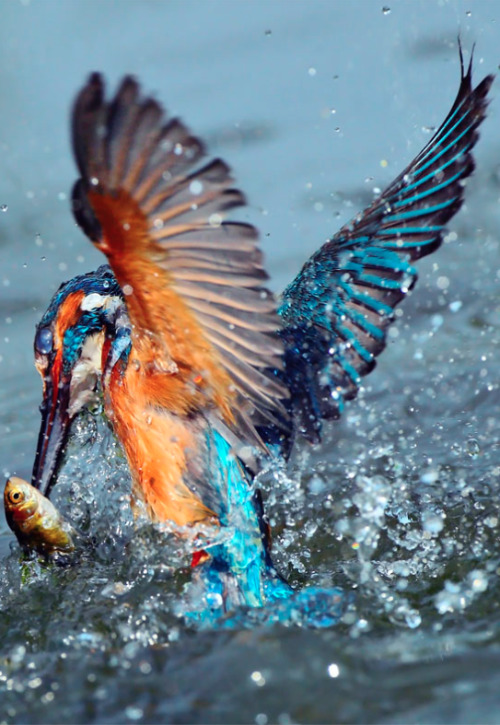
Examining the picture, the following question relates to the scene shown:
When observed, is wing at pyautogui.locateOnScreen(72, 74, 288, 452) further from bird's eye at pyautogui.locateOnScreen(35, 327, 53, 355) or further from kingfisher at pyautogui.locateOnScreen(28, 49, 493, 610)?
bird's eye at pyautogui.locateOnScreen(35, 327, 53, 355)

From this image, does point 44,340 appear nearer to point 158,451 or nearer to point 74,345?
point 74,345

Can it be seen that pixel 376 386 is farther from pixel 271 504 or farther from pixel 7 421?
pixel 7 421

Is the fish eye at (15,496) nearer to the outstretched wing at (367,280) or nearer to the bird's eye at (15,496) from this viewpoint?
the bird's eye at (15,496)

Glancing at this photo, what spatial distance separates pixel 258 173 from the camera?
6184mm

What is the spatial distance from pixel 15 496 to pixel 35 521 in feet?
0.51

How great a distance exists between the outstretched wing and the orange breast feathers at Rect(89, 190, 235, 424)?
1.80 ft

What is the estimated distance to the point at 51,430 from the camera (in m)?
3.60

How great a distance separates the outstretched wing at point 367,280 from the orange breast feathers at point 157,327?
55cm

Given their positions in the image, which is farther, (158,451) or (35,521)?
(35,521)

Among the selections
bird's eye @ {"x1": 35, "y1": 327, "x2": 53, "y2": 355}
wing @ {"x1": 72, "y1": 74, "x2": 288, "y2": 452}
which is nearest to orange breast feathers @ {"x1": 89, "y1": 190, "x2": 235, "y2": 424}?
wing @ {"x1": 72, "y1": 74, "x2": 288, "y2": 452}

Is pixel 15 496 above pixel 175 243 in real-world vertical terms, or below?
below

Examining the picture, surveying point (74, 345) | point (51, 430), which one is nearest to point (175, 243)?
point (74, 345)

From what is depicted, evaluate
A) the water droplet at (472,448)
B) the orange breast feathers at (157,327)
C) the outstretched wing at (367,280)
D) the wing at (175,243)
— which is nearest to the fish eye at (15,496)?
the orange breast feathers at (157,327)

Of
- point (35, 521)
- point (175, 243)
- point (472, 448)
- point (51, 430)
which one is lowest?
point (472, 448)
